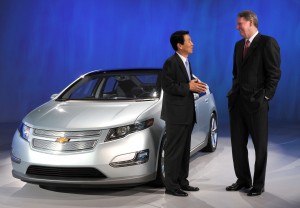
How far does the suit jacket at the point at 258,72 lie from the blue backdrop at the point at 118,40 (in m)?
5.71

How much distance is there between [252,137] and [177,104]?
0.83m

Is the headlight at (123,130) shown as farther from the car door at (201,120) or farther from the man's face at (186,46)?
the car door at (201,120)

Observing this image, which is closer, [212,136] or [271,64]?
[271,64]

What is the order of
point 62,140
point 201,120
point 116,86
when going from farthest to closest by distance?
point 201,120
point 116,86
point 62,140

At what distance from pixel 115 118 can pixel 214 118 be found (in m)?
2.43

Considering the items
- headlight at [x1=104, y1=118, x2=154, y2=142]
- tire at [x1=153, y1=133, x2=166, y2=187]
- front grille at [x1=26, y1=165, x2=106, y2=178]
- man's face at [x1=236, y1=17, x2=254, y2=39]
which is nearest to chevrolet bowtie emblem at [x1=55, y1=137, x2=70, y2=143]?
front grille at [x1=26, y1=165, x2=106, y2=178]

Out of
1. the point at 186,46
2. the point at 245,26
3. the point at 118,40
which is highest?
the point at 245,26

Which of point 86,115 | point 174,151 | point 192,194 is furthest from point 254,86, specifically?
point 86,115

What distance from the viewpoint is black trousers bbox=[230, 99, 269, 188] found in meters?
4.65

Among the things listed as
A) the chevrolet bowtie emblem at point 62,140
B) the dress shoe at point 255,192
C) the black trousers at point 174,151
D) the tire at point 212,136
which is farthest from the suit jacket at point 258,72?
the tire at point 212,136

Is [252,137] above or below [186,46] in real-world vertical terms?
below

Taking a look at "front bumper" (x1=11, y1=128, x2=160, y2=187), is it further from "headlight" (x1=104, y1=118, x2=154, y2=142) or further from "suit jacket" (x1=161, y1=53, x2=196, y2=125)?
"suit jacket" (x1=161, y1=53, x2=196, y2=125)

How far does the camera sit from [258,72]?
4555mm

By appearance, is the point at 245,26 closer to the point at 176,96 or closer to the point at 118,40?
the point at 176,96
